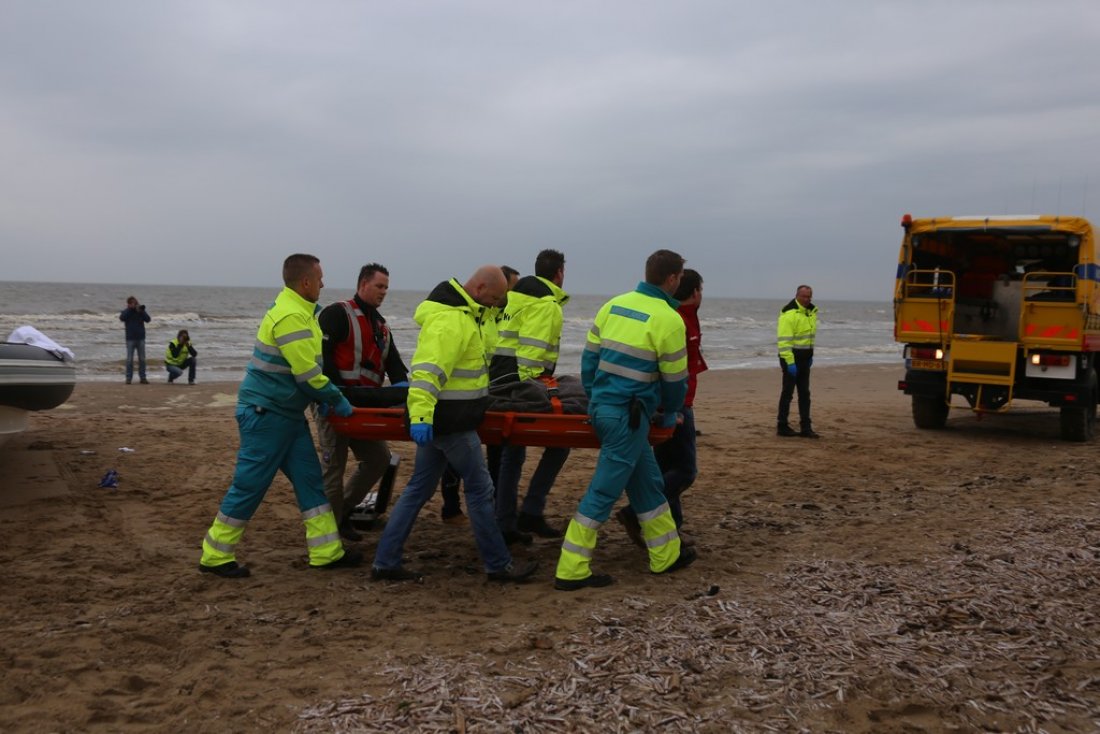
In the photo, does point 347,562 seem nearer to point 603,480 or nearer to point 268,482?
point 268,482

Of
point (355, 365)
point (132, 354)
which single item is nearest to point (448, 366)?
point (355, 365)

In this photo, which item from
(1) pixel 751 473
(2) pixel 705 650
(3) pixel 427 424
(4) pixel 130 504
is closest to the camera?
(2) pixel 705 650

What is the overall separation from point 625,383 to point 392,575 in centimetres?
167

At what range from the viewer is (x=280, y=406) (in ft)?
15.9

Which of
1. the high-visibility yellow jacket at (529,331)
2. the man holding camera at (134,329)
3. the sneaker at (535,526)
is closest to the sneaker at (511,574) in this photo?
the sneaker at (535,526)

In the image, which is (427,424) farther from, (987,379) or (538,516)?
(987,379)

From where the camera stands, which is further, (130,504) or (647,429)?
(130,504)

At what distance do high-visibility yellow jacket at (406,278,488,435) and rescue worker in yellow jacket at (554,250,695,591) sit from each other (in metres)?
0.61

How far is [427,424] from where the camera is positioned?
4.48 meters

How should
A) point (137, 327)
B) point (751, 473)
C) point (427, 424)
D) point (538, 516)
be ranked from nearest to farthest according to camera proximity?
1. point (427, 424)
2. point (538, 516)
3. point (751, 473)
4. point (137, 327)

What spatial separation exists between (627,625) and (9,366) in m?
→ 5.26

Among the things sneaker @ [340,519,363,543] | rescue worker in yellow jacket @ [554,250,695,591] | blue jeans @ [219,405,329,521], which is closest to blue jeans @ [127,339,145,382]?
sneaker @ [340,519,363,543]

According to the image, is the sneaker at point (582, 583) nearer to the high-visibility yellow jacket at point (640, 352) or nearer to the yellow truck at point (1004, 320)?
the high-visibility yellow jacket at point (640, 352)

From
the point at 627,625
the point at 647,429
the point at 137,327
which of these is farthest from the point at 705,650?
the point at 137,327
